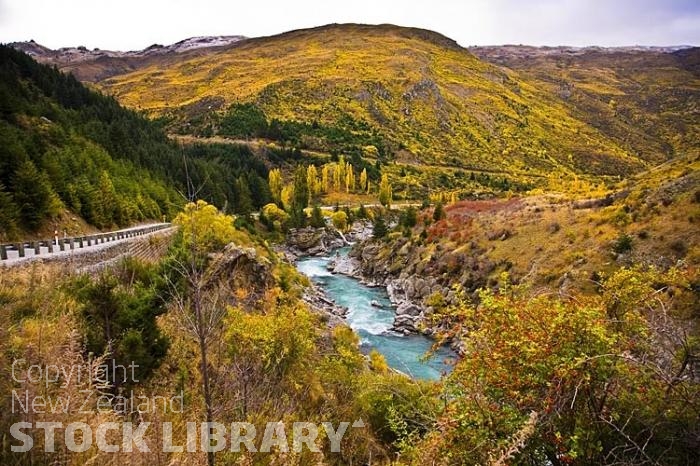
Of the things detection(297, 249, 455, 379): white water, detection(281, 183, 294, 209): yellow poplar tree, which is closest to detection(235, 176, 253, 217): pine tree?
detection(281, 183, 294, 209): yellow poplar tree

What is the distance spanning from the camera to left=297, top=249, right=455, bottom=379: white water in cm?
2644

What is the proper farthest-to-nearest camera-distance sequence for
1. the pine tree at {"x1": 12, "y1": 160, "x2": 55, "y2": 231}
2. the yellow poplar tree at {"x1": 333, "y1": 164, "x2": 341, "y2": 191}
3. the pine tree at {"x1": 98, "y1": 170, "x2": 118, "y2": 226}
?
the yellow poplar tree at {"x1": 333, "y1": 164, "x2": 341, "y2": 191}
the pine tree at {"x1": 98, "y1": 170, "x2": 118, "y2": 226}
the pine tree at {"x1": 12, "y1": 160, "x2": 55, "y2": 231}

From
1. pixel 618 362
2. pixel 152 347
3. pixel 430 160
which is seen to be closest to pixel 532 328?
pixel 618 362

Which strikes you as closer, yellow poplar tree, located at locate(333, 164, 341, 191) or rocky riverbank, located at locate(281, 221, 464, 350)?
rocky riverbank, located at locate(281, 221, 464, 350)

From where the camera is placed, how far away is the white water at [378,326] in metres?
26.4

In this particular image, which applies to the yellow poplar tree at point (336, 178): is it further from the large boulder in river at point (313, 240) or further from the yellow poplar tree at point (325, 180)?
the large boulder in river at point (313, 240)

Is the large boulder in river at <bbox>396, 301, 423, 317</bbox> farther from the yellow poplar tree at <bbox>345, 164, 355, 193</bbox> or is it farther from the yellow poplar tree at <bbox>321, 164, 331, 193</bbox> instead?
the yellow poplar tree at <bbox>345, 164, 355, 193</bbox>

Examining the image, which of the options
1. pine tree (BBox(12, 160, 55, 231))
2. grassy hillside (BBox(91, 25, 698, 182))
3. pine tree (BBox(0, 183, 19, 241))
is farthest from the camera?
grassy hillside (BBox(91, 25, 698, 182))

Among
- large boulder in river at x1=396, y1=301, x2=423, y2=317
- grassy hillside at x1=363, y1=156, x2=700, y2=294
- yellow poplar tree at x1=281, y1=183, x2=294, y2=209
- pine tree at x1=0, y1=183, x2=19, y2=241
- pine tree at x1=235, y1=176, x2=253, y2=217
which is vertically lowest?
yellow poplar tree at x1=281, y1=183, x2=294, y2=209

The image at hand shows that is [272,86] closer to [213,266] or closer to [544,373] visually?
[213,266]

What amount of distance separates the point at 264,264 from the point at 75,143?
25770mm

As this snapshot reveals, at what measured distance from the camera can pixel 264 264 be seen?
2912cm

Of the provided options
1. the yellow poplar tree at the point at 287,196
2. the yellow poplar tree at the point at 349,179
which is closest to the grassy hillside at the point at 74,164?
the yellow poplar tree at the point at 287,196

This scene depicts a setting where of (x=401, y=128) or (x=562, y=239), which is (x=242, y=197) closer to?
(x=562, y=239)
